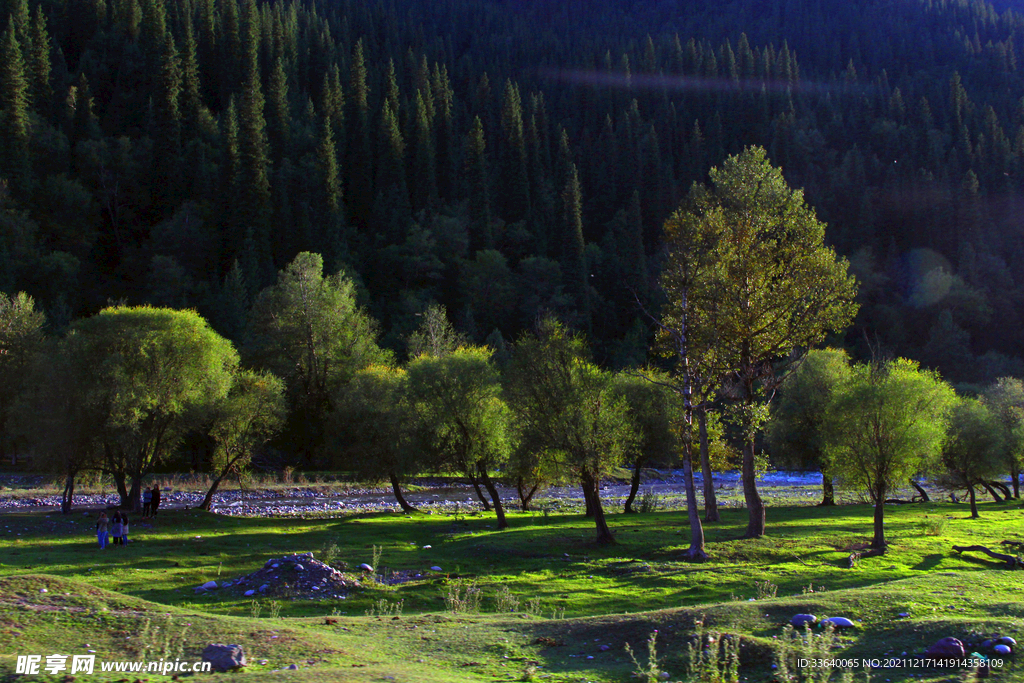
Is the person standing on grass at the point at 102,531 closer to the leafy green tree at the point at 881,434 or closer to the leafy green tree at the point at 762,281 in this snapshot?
the leafy green tree at the point at 762,281

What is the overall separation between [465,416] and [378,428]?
44.8ft

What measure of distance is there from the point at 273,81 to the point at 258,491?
101877mm

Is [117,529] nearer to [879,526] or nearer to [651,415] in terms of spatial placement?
[651,415]

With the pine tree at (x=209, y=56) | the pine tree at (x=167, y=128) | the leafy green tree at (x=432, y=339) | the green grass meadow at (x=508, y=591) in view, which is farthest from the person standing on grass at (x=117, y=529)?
the pine tree at (x=209, y=56)

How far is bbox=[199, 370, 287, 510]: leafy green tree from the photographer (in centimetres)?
4809

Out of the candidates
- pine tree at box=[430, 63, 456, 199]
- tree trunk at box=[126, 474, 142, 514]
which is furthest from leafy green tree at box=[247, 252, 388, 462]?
pine tree at box=[430, 63, 456, 199]

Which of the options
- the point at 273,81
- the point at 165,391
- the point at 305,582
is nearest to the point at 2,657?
the point at 305,582

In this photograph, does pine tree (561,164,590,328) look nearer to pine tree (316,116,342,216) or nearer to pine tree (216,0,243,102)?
pine tree (316,116,342,216)

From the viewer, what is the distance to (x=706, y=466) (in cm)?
3225

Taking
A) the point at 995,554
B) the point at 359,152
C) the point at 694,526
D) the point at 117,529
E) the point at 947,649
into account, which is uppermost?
the point at 359,152

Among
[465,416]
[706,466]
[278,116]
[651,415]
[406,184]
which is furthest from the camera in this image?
[406,184]

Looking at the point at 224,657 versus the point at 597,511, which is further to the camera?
the point at 597,511

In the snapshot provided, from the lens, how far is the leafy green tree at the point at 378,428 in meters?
46.0

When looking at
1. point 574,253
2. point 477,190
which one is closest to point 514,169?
point 477,190
